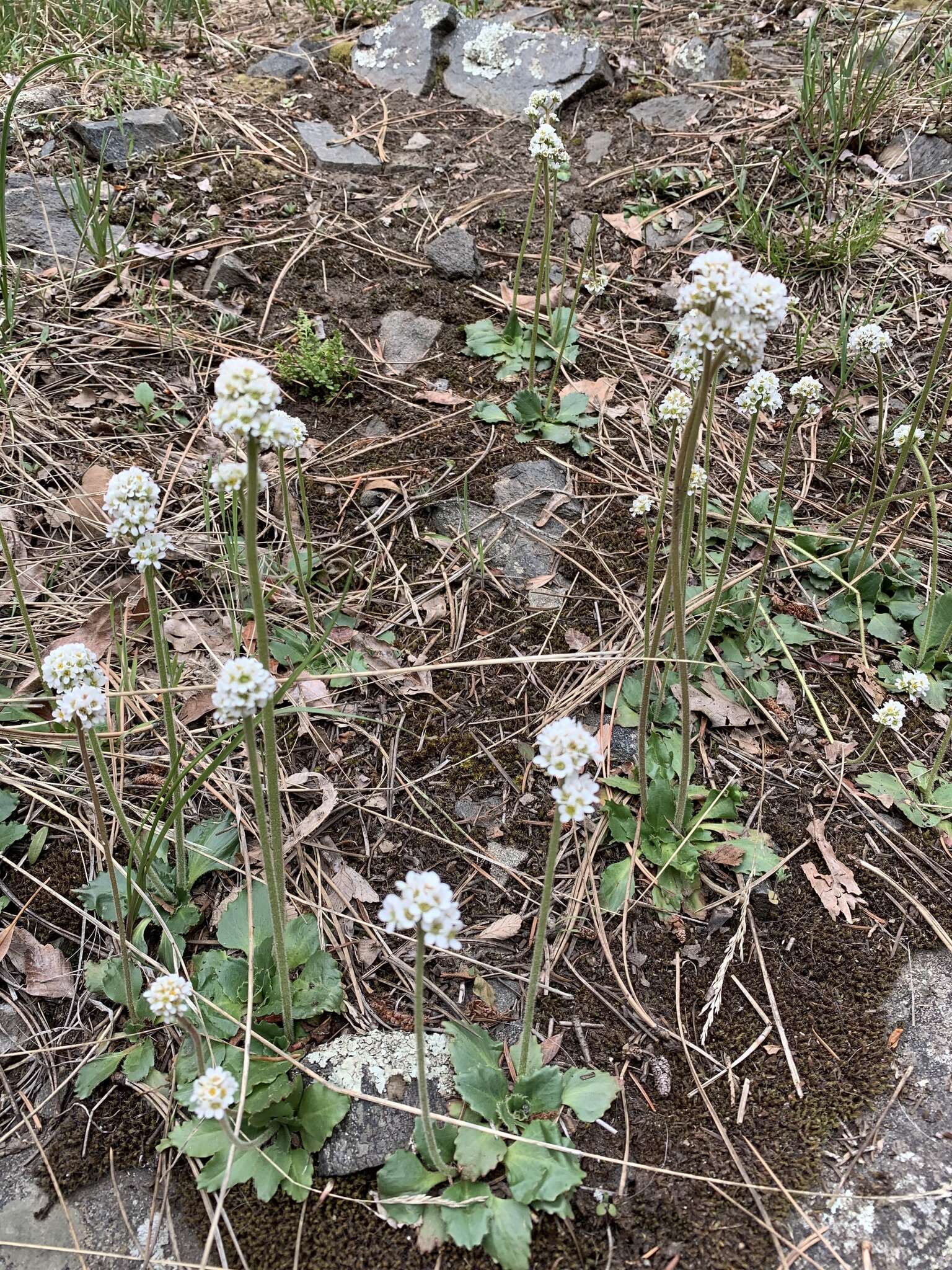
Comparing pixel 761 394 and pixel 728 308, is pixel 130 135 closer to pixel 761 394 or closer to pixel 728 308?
pixel 761 394

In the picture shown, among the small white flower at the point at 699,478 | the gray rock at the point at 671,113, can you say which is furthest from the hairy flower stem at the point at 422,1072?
the gray rock at the point at 671,113

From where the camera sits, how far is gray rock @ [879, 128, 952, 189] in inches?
170

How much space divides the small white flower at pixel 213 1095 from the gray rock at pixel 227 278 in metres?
3.23

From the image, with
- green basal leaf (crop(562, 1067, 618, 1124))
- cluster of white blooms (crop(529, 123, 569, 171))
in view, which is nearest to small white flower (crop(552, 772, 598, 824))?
green basal leaf (crop(562, 1067, 618, 1124))

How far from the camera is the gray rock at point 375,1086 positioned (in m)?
1.78

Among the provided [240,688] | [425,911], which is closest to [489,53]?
[240,688]

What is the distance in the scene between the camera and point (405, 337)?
374 cm

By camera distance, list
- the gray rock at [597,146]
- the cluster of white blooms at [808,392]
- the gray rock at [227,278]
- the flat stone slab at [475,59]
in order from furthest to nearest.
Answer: the flat stone slab at [475,59] → the gray rock at [597,146] → the gray rock at [227,278] → the cluster of white blooms at [808,392]

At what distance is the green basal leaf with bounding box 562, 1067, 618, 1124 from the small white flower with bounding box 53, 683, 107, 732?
1245 millimetres

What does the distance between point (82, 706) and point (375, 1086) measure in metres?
1.02

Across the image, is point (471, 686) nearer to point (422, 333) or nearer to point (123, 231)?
point (422, 333)

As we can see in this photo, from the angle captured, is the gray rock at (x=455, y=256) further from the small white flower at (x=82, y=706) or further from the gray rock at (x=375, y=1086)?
the gray rock at (x=375, y=1086)

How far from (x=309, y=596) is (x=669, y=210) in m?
2.95

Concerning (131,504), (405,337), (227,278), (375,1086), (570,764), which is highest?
(131,504)
